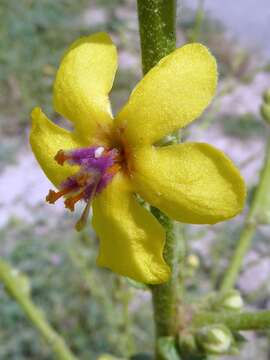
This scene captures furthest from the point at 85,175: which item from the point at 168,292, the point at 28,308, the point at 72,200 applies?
the point at 28,308

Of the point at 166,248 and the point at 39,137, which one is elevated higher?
the point at 39,137

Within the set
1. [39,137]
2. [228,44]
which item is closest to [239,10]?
[228,44]

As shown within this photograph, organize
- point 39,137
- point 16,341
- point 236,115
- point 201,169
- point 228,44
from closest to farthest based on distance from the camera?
point 201,169, point 39,137, point 16,341, point 236,115, point 228,44

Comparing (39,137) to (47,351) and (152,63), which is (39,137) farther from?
(47,351)

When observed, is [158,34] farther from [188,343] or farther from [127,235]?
[188,343]

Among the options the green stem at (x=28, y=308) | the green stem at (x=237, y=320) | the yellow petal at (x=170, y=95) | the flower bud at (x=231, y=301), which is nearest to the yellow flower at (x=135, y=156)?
the yellow petal at (x=170, y=95)

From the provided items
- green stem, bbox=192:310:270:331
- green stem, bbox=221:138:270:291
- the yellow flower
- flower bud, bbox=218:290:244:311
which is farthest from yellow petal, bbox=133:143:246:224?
green stem, bbox=221:138:270:291
